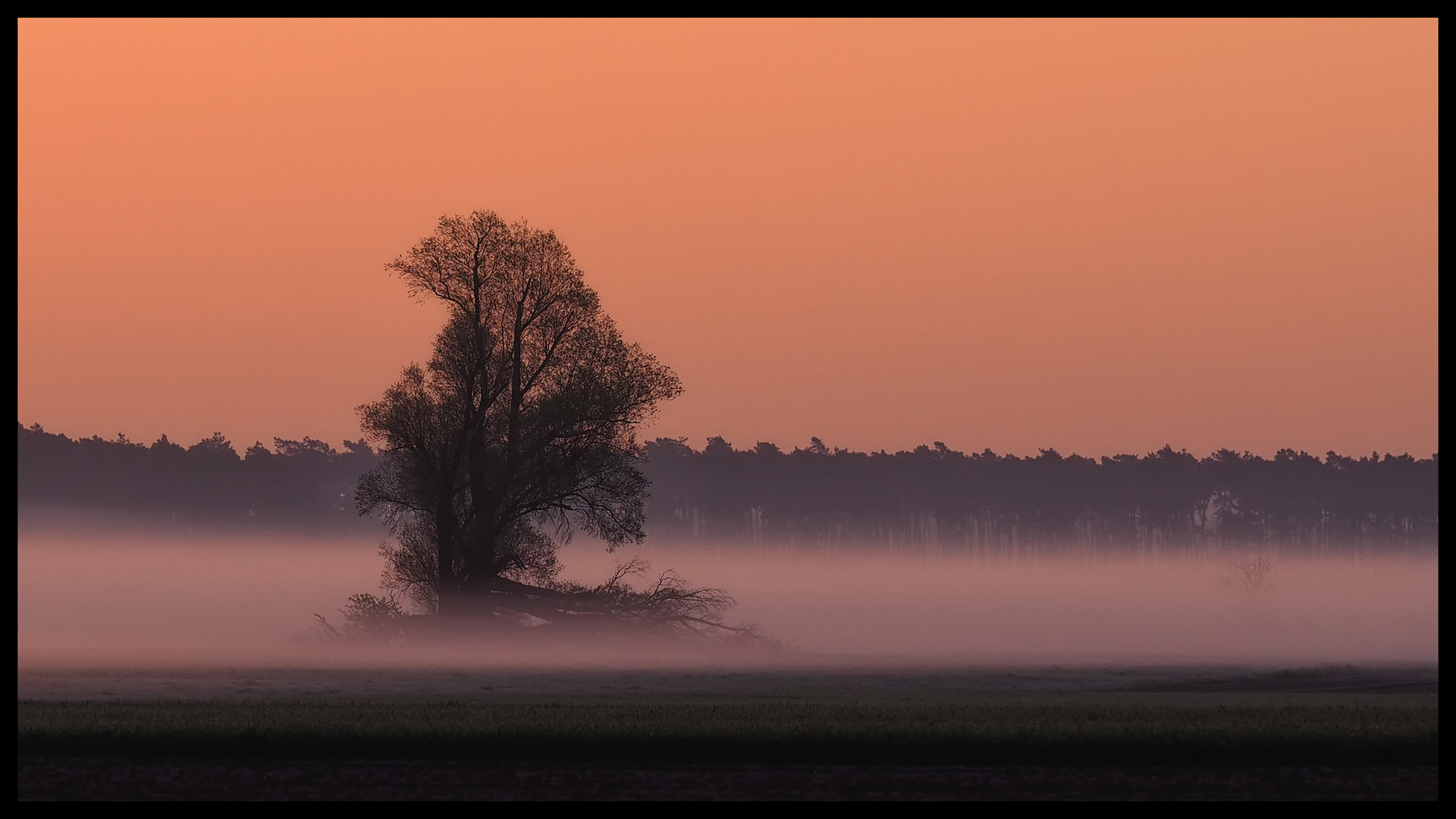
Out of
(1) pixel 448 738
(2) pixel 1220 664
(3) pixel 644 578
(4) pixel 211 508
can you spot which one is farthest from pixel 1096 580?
(1) pixel 448 738

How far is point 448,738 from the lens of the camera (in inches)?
938

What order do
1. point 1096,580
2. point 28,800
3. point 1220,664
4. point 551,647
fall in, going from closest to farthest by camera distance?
1. point 28,800
2. point 551,647
3. point 1220,664
4. point 1096,580

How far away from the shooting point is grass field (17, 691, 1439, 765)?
76.6 feet

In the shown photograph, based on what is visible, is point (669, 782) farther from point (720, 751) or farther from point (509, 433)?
point (509, 433)

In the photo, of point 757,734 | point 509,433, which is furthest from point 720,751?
point 509,433

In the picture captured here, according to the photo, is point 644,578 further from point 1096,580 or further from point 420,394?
point 1096,580

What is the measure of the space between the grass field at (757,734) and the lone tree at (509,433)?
85.7 feet

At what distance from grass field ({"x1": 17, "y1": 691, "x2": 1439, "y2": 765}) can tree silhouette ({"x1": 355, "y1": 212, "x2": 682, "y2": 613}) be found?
26120mm

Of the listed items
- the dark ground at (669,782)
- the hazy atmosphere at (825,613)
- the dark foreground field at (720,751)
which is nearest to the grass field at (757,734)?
the dark foreground field at (720,751)

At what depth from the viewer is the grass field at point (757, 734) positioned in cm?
2336

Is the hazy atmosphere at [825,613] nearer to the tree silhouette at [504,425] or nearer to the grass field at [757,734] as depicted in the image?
the tree silhouette at [504,425]

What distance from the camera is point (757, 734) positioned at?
24344mm

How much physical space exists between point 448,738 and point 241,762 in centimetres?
293

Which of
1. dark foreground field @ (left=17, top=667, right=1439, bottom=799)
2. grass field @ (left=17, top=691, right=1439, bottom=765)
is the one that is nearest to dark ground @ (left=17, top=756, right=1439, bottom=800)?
dark foreground field @ (left=17, top=667, right=1439, bottom=799)
